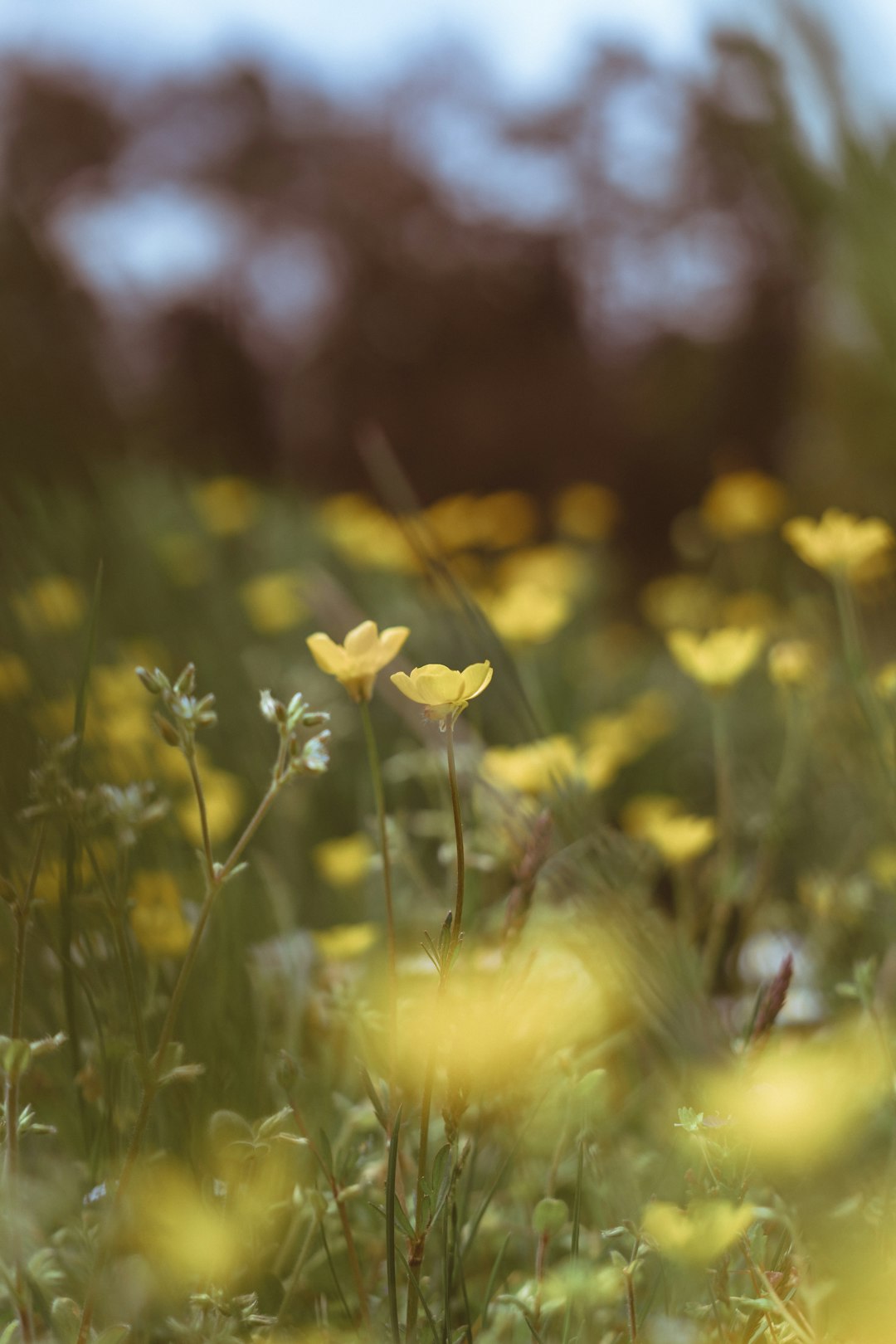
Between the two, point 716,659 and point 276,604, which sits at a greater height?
point 716,659

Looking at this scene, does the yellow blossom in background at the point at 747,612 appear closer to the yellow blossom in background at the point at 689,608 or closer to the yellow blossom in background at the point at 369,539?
the yellow blossom in background at the point at 689,608

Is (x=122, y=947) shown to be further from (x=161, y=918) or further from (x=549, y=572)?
(x=549, y=572)

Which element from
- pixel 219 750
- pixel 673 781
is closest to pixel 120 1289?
pixel 219 750

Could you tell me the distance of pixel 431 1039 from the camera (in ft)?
1.21

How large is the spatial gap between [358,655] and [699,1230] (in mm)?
229

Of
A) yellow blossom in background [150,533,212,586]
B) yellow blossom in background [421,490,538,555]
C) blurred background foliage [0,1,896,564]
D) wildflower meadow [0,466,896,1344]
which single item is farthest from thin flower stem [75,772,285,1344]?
blurred background foliage [0,1,896,564]

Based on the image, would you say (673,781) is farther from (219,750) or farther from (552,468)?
(552,468)

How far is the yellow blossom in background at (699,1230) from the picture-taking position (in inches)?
13.1

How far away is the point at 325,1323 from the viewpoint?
1.50 feet

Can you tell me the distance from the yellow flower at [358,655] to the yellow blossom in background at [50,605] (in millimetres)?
239

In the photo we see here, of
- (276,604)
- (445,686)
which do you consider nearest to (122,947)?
(445,686)

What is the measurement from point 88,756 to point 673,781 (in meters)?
0.99

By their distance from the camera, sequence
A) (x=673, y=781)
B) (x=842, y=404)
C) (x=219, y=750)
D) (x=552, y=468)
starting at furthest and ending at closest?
(x=552, y=468) < (x=842, y=404) < (x=673, y=781) < (x=219, y=750)

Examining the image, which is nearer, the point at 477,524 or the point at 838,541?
the point at 838,541
